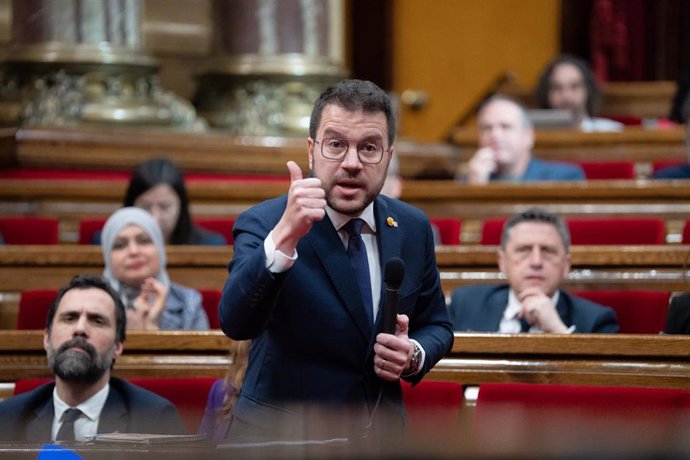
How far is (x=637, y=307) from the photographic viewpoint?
8.27ft

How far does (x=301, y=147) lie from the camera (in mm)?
4137

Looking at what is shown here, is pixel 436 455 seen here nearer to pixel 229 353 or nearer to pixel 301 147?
pixel 229 353

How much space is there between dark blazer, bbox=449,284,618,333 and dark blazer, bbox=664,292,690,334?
200mm

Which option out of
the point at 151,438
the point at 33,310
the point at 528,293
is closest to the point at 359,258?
the point at 151,438

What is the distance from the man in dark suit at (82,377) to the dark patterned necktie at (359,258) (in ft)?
1.54

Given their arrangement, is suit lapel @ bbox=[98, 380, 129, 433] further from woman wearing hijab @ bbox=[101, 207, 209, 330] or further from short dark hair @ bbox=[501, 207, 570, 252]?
short dark hair @ bbox=[501, 207, 570, 252]

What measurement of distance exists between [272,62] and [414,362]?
3.10m

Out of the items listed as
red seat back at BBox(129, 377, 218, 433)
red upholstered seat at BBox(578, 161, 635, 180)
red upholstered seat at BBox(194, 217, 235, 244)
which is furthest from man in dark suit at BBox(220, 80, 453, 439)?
red upholstered seat at BBox(578, 161, 635, 180)

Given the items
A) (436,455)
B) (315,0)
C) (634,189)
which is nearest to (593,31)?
(315,0)

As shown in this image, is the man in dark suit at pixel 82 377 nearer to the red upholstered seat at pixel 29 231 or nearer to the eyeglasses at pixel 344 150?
the eyeglasses at pixel 344 150

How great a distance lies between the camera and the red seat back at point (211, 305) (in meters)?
2.64

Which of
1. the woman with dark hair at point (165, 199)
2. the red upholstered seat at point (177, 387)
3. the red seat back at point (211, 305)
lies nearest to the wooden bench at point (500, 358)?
the red upholstered seat at point (177, 387)

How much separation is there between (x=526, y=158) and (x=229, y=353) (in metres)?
1.86

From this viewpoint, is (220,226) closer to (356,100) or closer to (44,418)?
(44,418)
